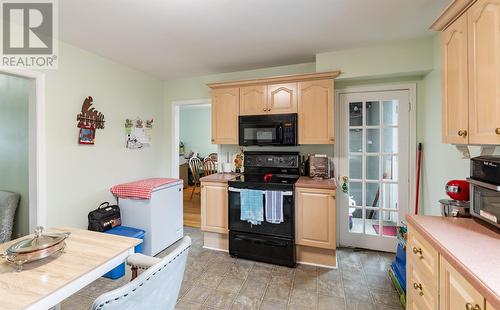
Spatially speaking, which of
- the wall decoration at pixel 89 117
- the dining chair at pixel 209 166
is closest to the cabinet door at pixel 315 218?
the wall decoration at pixel 89 117

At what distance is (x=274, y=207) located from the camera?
8.05 feet

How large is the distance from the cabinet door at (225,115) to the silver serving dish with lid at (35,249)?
2.01 m

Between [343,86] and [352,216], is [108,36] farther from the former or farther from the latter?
[352,216]

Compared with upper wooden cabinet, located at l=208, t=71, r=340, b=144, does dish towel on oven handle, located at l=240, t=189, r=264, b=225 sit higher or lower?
lower

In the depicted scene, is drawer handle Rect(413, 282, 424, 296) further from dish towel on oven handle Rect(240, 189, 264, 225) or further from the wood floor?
the wood floor

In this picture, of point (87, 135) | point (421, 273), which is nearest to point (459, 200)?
point (421, 273)

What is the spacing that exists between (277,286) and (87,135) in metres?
2.61

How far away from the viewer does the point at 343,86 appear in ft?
9.32

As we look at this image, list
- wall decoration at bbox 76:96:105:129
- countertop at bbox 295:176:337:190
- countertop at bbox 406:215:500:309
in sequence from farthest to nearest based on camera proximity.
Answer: wall decoration at bbox 76:96:105:129 < countertop at bbox 295:176:337:190 < countertop at bbox 406:215:500:309

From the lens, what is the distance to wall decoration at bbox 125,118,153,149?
316 centimetres

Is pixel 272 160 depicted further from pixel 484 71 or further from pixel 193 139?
pixel 193 139

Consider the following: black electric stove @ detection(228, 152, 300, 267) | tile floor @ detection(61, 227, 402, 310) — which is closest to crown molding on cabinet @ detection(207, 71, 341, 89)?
black electric stove @ detection(228, 152, 300, 267)

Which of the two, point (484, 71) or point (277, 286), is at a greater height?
point (484, 71)

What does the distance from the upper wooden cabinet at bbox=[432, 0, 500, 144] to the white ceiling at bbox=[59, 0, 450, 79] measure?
56 centimetres
